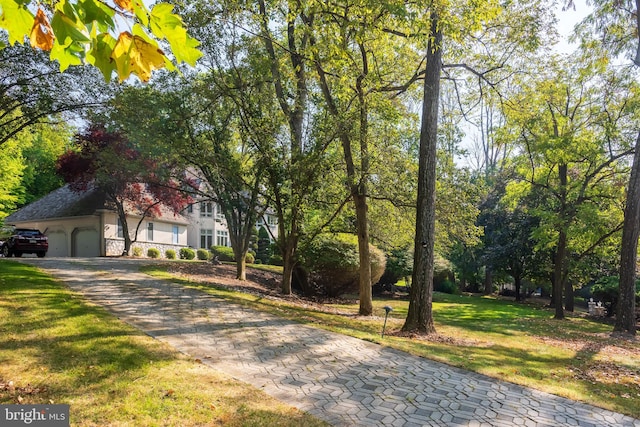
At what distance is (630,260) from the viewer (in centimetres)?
1333

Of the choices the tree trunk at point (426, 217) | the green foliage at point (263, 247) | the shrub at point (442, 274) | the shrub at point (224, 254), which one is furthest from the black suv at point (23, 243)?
the shrub at point (442, 274)

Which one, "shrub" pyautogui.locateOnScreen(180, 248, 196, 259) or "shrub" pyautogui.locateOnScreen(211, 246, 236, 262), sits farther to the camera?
"shrub" pyautogui.locateOnScreen(211, 246, 236, 262)

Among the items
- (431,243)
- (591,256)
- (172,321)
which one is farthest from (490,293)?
(172,321)

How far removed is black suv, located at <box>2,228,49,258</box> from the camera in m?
23.6

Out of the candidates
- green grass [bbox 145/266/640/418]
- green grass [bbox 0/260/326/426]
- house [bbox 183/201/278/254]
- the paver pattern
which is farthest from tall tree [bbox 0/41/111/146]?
house [bbox 183/201/278/254]

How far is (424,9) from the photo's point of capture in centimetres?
877

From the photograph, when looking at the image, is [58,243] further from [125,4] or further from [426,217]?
[125,4]

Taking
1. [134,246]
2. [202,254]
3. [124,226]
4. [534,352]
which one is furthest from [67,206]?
[534,352]

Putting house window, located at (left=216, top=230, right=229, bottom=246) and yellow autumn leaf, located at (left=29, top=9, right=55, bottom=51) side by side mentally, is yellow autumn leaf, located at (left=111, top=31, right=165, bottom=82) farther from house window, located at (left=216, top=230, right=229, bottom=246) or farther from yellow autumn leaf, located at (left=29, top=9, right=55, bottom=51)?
house window, located at (left=216, top=230, right=229, bottom=246)

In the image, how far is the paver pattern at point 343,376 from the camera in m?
4.92

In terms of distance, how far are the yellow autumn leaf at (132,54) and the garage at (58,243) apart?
1364 inches

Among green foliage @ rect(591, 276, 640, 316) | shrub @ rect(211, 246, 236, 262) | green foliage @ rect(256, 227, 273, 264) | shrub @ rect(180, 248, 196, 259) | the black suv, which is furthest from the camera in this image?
green foliage @ rect(256, 227, 273, 264)

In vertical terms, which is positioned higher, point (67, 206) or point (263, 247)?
point (67, 206)

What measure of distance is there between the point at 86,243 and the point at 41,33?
32.9 m
